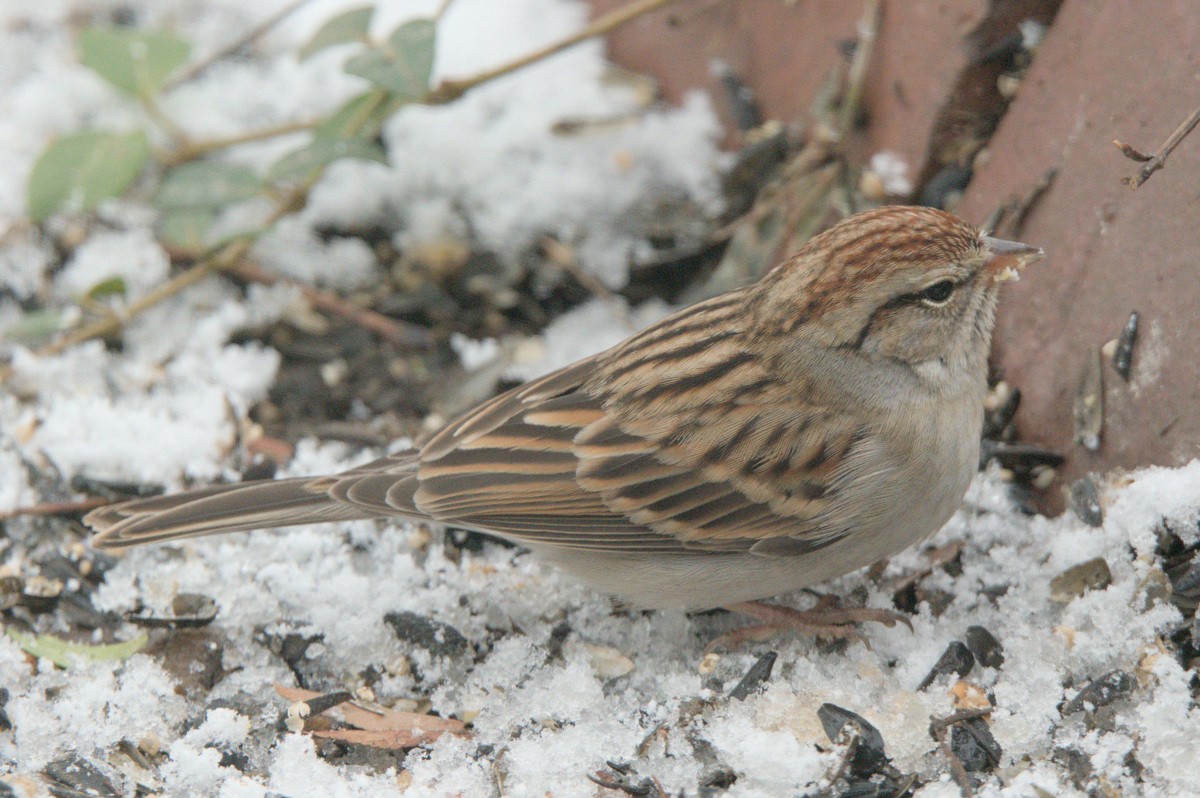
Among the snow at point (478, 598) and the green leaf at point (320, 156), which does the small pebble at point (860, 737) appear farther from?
the green leaf at point (320, 156)

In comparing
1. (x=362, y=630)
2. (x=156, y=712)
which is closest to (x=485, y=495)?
(x=362, y=630)

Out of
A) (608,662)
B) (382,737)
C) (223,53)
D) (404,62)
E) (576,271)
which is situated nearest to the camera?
(382,737)

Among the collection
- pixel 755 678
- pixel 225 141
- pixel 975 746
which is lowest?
pixel 755 678

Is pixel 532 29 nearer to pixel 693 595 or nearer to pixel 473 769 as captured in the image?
pixel 693 595

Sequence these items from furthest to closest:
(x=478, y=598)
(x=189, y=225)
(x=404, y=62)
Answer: (x=189, y=225) < (x=404, y=62) < (x=478, y=598)

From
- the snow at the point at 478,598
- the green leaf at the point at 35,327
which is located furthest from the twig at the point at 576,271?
the green leaf at the point at 35,327

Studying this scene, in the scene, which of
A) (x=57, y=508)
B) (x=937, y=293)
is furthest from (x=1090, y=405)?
(x=57, y=508)

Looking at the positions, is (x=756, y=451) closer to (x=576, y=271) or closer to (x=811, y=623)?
(x=811, y=623)
